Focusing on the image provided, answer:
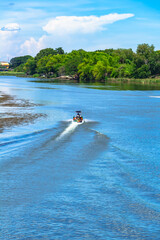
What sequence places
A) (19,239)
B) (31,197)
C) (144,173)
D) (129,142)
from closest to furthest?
(19,239)
(31,197)
(144,173)
(129,142)

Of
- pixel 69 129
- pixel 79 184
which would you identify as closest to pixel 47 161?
pixel 79 184

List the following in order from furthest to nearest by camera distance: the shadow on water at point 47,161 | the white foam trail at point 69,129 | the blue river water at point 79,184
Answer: the white foam trail at point 69,129 < the shadow on water at point 47,161 < the blue river water at point 79,184

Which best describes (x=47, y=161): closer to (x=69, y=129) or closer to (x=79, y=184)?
(x=79, y=184)

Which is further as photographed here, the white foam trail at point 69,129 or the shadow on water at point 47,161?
the white foam trail at point 69,129

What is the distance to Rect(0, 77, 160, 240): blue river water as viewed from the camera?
1327 cm

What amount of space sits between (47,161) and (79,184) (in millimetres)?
4666

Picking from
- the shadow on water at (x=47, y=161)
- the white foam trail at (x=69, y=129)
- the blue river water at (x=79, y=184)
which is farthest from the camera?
the white foam trail at (x=69, y=129)

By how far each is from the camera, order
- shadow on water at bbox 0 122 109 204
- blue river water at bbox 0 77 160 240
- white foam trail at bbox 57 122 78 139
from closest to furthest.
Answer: blue river water at bbox 0 77 160 240 → shadow on water at bbox 0 122 109 204 → white foam trail at bbox 57 122 78 139

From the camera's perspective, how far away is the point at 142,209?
14.8m

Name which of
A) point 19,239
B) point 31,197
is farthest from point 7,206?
point 19,239

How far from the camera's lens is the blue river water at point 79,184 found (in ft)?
43.5

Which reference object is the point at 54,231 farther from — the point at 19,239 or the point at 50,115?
the point at 50,115

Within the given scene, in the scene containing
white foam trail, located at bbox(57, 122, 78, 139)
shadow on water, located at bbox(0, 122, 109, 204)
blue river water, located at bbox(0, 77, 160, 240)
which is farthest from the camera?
white foam trail, located at bbox(57, 122, 78, 139)

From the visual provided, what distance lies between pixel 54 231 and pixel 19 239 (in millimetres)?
1384
